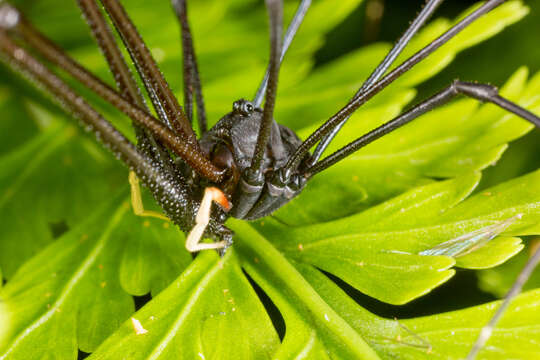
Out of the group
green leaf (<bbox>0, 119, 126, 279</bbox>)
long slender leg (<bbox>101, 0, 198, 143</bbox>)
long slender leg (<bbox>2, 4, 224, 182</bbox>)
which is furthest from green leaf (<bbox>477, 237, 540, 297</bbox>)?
green leaf (<bbox>0, 119, 126, 279</bbox>)

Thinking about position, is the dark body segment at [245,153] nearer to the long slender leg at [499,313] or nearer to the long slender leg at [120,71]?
the long slender leg at [120,71]

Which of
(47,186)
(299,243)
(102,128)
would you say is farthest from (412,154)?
(47,186)

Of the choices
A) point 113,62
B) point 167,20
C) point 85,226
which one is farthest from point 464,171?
point 167,20

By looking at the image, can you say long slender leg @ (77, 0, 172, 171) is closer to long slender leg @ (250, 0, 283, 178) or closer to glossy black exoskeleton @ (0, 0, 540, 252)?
glossy black exoskeleton @ (0, 0, 540, 252)

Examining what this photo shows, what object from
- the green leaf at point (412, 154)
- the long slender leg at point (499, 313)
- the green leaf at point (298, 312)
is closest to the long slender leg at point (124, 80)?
the green leaf at point (298, 312)

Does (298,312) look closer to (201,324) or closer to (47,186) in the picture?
(201,324)

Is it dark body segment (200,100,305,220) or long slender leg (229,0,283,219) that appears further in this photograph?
dark body segment (200,100,305,220)
